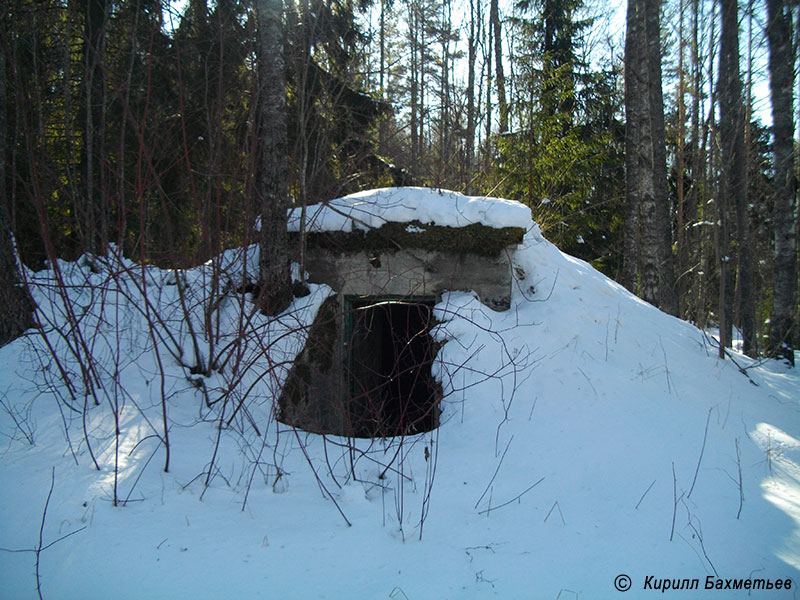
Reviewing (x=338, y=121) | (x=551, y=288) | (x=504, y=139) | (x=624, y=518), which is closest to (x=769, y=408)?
(x=551, y=288)

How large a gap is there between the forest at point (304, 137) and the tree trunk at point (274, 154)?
0.07 feet

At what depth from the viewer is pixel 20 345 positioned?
5.27 metres

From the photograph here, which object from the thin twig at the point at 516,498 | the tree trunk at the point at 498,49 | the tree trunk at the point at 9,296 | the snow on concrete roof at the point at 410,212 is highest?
the tree trunk at the point at 498,49

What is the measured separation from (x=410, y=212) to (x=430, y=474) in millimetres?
3134

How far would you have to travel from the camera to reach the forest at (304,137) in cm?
Result: 512

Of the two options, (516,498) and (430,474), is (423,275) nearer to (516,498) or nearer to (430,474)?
(430,474)

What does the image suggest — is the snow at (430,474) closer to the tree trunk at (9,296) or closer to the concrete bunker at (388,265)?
the concrete bunker at (388,265)

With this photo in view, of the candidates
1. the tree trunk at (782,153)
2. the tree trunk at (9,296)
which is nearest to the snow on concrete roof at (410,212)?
the tree trunk at (9,296)

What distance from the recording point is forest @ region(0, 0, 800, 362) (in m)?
5.12

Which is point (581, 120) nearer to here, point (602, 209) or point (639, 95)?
point (602, 209)

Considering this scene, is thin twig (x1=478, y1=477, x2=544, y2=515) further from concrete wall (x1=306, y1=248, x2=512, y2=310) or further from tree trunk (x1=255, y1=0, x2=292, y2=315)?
tree trunk (x1=255, y1=0, x2=292, y2=315)

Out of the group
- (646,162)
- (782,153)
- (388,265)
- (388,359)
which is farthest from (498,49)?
(388,265)

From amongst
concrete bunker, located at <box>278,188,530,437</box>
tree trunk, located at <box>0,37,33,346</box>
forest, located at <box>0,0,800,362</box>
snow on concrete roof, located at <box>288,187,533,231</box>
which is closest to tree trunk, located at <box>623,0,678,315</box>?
forest, located at <box>0,0,800,362</box>

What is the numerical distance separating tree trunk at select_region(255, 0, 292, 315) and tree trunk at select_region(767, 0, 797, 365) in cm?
730
